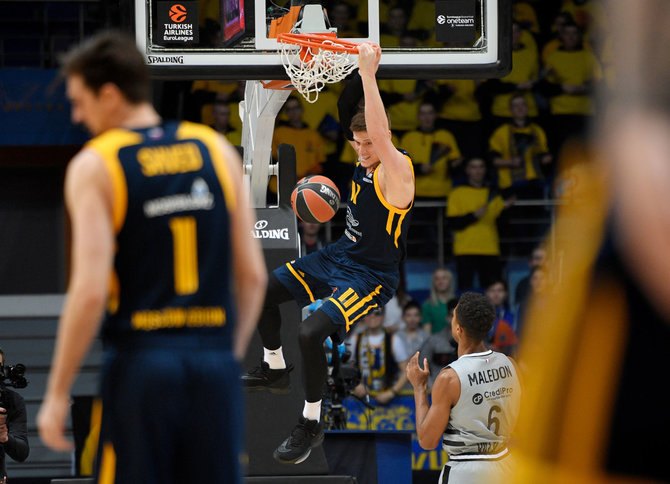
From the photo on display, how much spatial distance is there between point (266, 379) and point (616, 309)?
5593mm

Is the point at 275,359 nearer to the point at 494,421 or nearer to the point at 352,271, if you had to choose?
the point at 352,271

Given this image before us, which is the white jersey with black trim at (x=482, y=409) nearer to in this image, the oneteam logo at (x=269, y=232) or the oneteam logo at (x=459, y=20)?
the oneteam logo at (x=269, y=232)

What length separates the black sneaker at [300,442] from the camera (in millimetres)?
6824

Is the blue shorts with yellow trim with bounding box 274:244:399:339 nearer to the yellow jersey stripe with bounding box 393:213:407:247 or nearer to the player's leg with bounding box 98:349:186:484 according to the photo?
the yellow jersey stripe with bounding box 393:213:407:247

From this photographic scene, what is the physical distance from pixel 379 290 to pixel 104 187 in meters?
3.76

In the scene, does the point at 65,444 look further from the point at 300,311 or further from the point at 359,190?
the point at 300,311

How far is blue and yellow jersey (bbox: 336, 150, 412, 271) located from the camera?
6.61 metres

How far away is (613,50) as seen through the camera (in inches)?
68.7

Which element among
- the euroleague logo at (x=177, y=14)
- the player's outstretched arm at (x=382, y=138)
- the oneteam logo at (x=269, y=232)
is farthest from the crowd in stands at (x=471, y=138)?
the player's outstretched arm at (x=382, y=138)

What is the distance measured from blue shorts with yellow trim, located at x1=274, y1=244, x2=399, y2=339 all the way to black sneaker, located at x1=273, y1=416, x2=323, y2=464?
0.62m

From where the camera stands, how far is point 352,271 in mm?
6773

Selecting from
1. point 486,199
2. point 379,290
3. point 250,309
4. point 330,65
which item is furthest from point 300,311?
point 486,199

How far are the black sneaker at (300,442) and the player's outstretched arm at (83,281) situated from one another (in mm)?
3785

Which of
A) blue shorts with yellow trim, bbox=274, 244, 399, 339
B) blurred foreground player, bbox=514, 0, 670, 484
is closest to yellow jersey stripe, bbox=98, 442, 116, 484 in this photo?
blurred foreground player, bbox=514, 0, 670, 484
